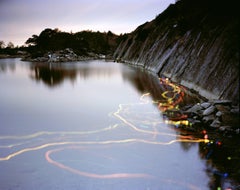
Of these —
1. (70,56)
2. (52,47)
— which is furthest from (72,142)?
(52,47)

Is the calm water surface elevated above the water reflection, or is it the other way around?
the water reflection

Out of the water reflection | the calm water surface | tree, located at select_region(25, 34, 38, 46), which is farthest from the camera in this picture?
tree, located at select_region(25, 34, 38, 46)

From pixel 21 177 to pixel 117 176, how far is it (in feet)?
7.55

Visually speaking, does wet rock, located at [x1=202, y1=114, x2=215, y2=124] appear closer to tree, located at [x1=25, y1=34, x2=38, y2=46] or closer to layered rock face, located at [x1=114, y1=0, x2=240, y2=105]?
layered rock face, located at [x1=114, y1=0, x2=240, y2=105]

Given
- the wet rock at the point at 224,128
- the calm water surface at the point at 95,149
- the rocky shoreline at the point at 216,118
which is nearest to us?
the calm water surface at the point at 95,149

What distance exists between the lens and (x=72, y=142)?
29.3 ft

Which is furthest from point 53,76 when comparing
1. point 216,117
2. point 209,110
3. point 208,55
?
point 216,117

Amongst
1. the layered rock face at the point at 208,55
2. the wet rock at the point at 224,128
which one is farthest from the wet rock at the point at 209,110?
the wet rock at the point at 224,128

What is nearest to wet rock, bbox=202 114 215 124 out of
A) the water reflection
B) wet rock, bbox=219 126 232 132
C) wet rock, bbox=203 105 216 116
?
wet rock, bbox=203 105 216 116

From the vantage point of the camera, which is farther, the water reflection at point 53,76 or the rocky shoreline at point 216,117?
the water reflection at point 53,76

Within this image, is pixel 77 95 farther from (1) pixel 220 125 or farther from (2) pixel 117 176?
(2) pixel 117 176

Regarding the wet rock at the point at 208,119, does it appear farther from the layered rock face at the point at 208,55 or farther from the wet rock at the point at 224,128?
the layered rock face at the point at 208,55

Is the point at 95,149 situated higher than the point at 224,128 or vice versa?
the point at 224,128

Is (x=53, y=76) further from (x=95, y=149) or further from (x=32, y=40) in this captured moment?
(x=32, y=40)
